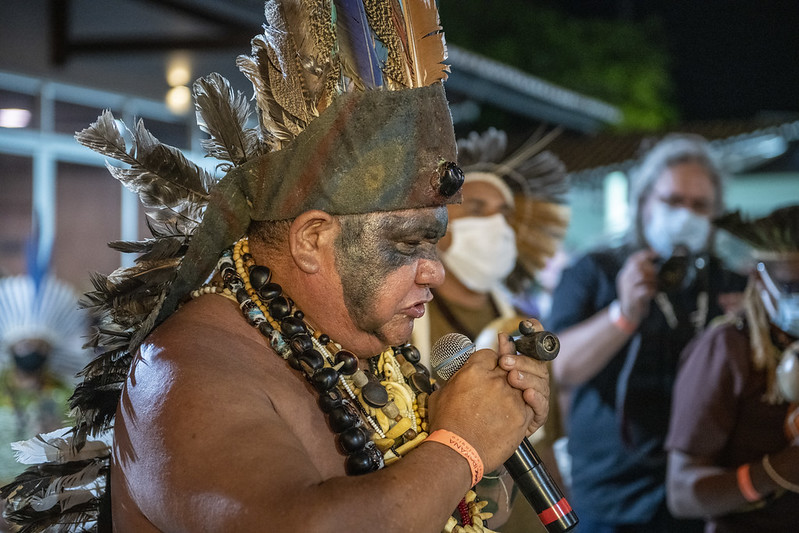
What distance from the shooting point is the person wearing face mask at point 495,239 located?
149 inches

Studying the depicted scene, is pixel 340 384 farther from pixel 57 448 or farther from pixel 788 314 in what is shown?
pixel 788 314

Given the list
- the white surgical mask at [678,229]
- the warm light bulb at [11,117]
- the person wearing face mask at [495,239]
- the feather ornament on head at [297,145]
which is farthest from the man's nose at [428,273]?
the white surgical mask at [678,229]

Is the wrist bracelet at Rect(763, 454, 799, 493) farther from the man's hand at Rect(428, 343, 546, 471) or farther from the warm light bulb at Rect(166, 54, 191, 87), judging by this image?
the warm light bulb at Rect(166, 54, 191, 87)

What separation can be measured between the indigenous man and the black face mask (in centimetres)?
229

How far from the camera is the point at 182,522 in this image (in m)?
1.46

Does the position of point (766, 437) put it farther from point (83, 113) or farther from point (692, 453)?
point (83, 113)

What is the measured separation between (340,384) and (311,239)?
14.5 inches

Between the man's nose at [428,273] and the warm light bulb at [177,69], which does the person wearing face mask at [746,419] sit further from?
the warm light bulb at [177,69]

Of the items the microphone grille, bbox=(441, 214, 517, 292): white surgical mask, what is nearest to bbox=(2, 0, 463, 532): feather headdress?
the microphone grille

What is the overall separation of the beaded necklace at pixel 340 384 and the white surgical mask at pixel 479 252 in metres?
1.88

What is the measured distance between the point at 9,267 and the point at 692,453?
12.3ft

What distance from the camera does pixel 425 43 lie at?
2053mm

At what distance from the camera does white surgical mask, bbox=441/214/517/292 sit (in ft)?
12.9

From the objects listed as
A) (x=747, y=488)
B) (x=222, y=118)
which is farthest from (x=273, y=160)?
(x=747, y=488)
